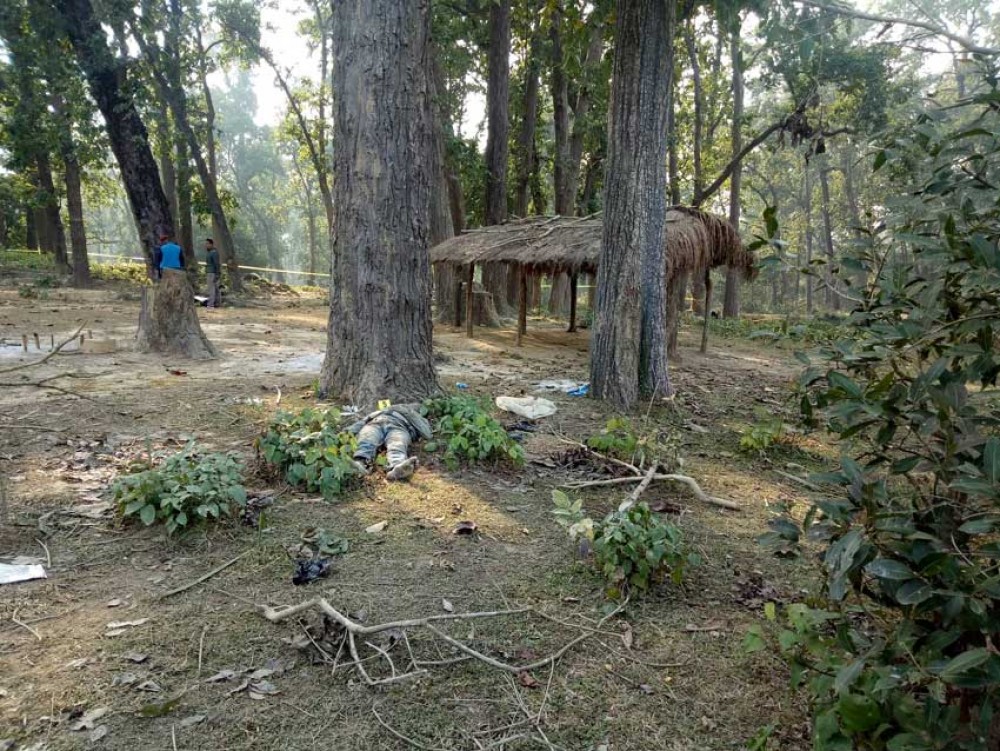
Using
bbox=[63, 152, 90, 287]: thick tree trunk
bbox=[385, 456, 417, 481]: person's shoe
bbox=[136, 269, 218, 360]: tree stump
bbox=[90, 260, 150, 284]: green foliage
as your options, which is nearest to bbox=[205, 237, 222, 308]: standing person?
bbox=[63, 152, 90, 287]: thick tree trunk

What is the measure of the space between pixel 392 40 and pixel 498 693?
537 centimetres

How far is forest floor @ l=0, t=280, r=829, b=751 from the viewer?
2.21m

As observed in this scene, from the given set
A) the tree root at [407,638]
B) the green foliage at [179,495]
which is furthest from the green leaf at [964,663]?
the green foliage at [179,495]

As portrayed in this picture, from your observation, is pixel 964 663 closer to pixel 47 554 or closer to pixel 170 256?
pixel 47 554

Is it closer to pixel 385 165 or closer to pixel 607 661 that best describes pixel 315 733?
pixel 607 661

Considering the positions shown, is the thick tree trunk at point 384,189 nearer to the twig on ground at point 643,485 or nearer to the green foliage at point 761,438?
the twig on ground at point 643,485

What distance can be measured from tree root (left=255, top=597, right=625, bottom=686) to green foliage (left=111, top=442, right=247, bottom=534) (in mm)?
918

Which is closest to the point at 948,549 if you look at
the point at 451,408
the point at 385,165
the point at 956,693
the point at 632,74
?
the point at 956,693

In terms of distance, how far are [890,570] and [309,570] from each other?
2.58m

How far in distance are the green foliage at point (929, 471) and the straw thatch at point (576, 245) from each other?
8.66 m

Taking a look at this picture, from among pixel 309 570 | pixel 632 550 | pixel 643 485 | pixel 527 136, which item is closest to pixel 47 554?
pixel 309 570

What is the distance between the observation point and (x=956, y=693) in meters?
1.73

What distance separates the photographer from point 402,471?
4500 mm

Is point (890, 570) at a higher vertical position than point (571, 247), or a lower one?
lower
